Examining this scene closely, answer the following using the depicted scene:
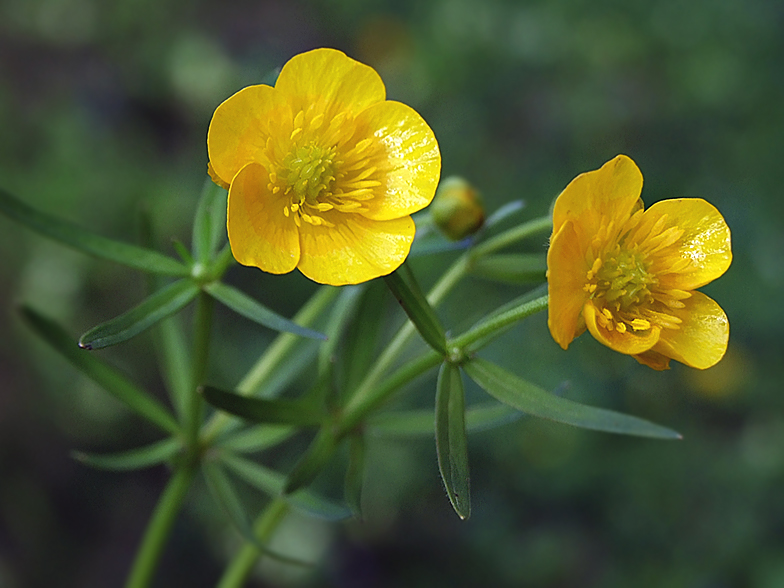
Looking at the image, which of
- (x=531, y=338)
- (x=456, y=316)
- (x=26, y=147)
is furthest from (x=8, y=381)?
(x=531, y=338)

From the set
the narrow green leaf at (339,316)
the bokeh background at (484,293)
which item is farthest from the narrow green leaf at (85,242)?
the bokeh background at (484,293)

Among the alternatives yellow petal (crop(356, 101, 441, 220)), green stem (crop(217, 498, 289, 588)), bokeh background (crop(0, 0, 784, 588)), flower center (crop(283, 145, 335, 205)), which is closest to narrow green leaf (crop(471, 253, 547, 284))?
yellow petal (crop(356, 101, 441, 220))

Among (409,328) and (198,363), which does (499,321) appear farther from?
(198,363)

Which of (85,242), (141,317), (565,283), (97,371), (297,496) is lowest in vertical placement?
(297,496)

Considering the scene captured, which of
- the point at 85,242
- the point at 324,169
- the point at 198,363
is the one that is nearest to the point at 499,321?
the point at 324,169

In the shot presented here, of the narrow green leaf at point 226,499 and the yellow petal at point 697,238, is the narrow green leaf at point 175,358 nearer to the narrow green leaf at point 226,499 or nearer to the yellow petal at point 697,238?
the narrow green leaf at point 226,499

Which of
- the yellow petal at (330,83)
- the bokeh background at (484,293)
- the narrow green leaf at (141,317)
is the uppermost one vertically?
the yellow petal at (330,83)

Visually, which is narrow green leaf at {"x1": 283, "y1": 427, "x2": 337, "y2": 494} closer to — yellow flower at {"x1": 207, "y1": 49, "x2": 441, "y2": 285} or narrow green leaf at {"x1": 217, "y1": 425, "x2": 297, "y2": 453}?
narrow green leaf at {"x1": 217, "y1": 425, "x2": 297, "y2": 453}
